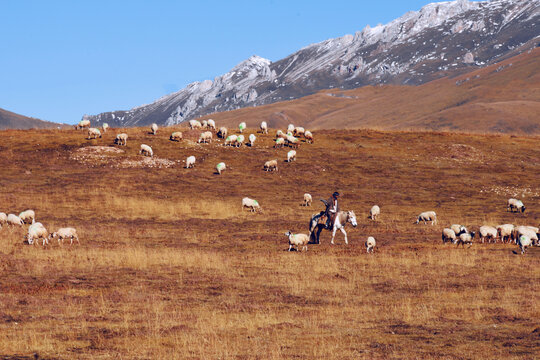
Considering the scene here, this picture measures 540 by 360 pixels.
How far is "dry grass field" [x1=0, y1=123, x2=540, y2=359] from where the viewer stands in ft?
45.2

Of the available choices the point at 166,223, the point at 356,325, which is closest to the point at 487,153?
the point at 166,223

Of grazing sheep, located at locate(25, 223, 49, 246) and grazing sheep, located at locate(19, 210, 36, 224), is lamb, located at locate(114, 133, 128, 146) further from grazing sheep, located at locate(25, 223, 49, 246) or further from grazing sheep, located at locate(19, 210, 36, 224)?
grazing sheep, located at locate(25, 223, 49, 246)

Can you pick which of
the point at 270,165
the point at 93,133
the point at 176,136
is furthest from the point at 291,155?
the point at 93,133

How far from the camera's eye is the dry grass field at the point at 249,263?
13.8 metres

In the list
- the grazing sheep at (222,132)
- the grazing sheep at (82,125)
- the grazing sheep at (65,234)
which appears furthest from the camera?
the grazing sheep at (82,125)

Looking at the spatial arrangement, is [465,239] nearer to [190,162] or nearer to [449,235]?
[449,235]

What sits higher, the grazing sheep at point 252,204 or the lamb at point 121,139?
the lamb at point 121,139

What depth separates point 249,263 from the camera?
23828 millimetres

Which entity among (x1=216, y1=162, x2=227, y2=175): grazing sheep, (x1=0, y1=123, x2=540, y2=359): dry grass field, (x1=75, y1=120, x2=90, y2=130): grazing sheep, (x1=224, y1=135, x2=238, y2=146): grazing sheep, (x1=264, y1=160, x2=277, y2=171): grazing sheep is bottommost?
(x1=0, y1=123, x2=540, y2=359): dry grass field

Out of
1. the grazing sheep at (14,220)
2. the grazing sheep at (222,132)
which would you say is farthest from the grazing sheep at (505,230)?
the grazing sheep at (222,132)

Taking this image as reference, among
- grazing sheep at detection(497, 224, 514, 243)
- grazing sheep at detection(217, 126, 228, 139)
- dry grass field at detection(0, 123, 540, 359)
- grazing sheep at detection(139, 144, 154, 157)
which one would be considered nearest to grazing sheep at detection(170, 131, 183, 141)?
dry grass field at detection(0, 123, 540, 359)

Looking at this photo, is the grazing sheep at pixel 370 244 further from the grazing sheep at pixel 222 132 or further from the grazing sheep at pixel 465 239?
the grazing sheep at pixel 222 132

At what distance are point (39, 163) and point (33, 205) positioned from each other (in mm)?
12736

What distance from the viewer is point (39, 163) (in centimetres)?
4959
